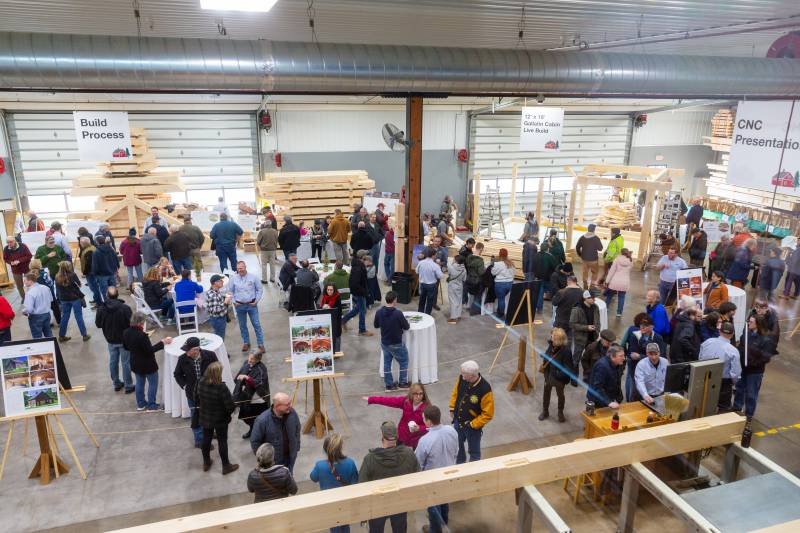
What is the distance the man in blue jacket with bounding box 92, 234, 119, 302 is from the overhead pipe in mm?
3345

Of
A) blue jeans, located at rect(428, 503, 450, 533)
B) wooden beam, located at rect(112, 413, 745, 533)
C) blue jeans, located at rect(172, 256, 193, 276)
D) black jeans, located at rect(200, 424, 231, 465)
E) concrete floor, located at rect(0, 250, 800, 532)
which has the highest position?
wooden beam, located at rect(112, 413, 745, 533)

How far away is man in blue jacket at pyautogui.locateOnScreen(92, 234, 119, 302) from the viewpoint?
394 inches

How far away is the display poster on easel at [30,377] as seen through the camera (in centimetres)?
568

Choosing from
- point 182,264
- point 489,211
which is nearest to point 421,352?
point 182,264

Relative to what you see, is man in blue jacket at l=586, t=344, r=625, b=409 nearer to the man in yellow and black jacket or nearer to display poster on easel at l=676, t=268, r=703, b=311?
the man in yellow and black jacket

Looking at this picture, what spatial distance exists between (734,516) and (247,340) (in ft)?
24.3

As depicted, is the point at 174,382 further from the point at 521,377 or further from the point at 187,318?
the point at 521,377

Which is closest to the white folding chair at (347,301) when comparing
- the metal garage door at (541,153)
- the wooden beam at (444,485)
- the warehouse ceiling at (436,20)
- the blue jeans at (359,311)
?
the blue jeans at (359,311)

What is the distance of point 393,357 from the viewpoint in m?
7.77

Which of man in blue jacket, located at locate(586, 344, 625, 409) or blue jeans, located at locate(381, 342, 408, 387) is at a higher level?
man in blue jacket, located at locate(586, 344, 625, 409)

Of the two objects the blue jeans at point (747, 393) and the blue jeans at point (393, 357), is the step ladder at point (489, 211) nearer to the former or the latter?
the blue jeans at point (393, 357)

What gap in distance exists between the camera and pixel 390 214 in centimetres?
1578

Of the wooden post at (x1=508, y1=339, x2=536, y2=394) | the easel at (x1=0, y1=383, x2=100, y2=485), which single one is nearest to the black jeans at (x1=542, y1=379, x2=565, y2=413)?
the wooden post at (x1=508, y1=339, x2=536, y2=394)

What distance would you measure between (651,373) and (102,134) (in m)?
10.1
